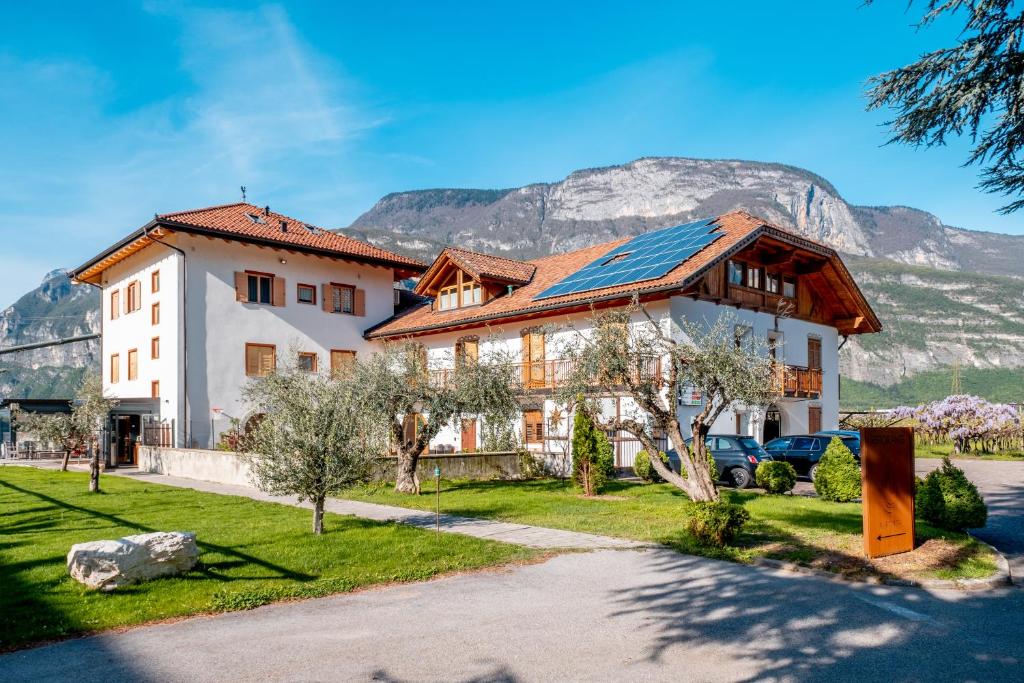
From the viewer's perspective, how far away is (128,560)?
8.05 m

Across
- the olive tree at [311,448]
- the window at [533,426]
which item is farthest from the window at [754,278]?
the olive tree at [311,448]

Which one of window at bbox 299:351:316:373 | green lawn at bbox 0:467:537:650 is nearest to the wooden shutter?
window at bbox 299:351:316:373

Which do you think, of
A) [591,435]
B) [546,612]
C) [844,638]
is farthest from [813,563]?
[591,435]

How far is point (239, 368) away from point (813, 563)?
77.1 feet

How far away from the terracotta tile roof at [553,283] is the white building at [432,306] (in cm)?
10

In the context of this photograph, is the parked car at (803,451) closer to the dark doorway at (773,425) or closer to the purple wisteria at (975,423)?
the dark doorway at (773,425)

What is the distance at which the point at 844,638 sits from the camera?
21.4 feet

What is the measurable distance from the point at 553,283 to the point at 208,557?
19.8 meters

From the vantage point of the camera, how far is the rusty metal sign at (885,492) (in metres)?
9.57

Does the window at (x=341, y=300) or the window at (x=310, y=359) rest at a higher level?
the window at (x=341, y=300)

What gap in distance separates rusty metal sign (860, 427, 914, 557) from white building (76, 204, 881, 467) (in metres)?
12.0

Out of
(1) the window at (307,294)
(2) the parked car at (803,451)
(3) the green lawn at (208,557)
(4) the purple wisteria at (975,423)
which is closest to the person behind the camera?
(3) the green lawn at (208,557)

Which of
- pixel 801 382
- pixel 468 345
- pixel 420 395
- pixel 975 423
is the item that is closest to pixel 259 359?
pixel 468 345

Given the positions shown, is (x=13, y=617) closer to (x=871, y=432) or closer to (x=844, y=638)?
(x=844, y=638)
